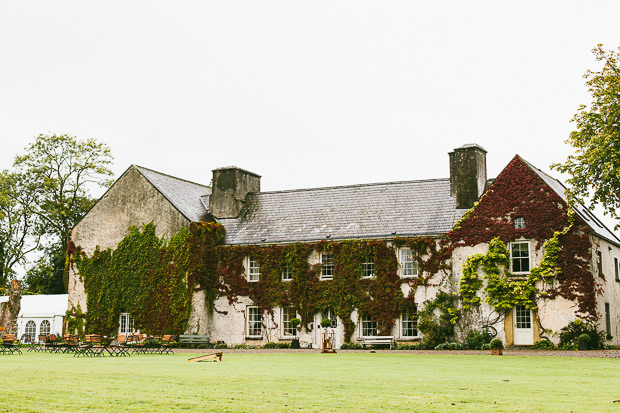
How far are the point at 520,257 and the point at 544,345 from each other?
159 inches

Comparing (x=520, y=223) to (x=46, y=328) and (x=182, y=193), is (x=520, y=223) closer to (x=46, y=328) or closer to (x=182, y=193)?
(x=182, y=193)

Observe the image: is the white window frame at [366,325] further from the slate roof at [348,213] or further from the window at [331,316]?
the slate roof at [348,213]

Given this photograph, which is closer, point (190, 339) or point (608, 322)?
point (608, 322)

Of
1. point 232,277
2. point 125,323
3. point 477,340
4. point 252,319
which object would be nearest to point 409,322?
point 477,340

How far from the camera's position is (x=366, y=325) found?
33.8 m

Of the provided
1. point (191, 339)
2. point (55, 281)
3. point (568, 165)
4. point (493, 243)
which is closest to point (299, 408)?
point (568, 165)

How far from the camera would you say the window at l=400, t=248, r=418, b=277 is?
33.2m

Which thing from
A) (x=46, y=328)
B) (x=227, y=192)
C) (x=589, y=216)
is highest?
(x=227, y=192)

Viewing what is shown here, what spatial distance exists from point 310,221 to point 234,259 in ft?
14.7

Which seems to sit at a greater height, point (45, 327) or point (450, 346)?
point (45, 327)

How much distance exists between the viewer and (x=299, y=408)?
340 inches

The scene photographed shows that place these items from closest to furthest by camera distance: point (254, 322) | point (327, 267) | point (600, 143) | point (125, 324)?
1. point (600, 143)
2. point (327, 267)
3. point (254, 322)
4. point (125, 324)

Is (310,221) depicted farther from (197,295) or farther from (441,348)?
(441,348)

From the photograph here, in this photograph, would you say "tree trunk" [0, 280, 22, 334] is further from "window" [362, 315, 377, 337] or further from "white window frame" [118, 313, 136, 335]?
"window" [362, 315, 377, 337]
